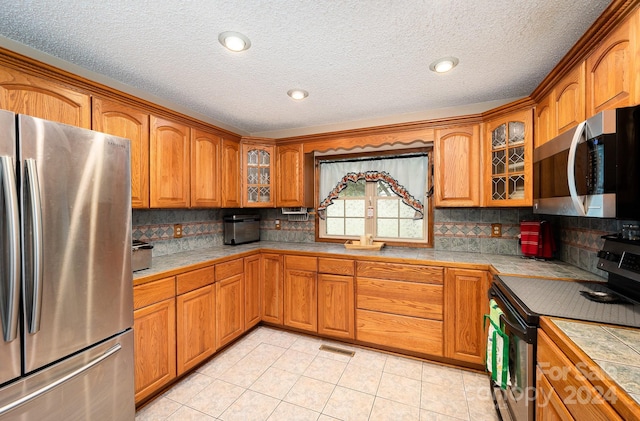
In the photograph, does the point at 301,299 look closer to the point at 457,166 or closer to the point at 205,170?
the point at 205,170

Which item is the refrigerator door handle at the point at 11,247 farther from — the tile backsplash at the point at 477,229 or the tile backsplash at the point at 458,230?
the tile backsplash at the point at 477,229

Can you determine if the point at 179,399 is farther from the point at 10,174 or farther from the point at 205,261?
the point at 10,174

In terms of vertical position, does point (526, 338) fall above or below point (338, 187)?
below

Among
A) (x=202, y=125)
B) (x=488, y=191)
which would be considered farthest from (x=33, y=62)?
(x=488, y=191)

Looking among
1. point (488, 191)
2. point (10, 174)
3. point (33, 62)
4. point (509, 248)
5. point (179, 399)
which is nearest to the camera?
point (10, 174)

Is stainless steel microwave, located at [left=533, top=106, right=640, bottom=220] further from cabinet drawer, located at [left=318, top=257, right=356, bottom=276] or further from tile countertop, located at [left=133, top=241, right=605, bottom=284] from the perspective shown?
cabinet drawer, located at [left=318, top=257, right=356, bottom=276]

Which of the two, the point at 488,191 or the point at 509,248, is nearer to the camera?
the point at 488,191

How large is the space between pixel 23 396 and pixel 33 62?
5.31 feet

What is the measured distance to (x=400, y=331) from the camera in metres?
2.33

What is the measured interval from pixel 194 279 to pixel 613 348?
2.34 meters

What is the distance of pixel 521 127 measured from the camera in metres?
2.05

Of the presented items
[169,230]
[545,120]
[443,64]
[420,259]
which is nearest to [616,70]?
[545,120]

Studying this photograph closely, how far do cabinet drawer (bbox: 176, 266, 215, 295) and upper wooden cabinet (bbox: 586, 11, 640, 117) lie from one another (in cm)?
267

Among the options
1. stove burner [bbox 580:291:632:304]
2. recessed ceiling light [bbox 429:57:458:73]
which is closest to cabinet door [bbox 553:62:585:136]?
recessed ceiling light [bbox 429:57:458:73]
